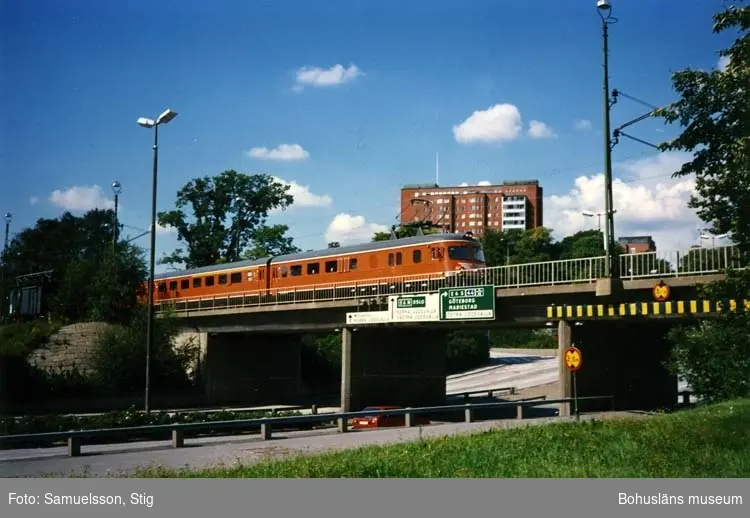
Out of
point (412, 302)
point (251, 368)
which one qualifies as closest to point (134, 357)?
point (251, 368)

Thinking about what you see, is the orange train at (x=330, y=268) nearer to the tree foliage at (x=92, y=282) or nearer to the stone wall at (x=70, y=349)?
the tree foliage at (x=92, y=282)

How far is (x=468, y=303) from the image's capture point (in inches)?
1331

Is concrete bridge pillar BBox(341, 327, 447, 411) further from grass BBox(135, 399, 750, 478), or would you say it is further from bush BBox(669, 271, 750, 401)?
grass BBox(135, 399, 750, 478)

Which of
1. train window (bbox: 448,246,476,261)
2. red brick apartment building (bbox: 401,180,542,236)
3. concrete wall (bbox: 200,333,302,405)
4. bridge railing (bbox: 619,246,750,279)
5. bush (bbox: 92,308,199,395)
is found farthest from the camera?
red brick apartment building (bbox: 401,180,542,236)

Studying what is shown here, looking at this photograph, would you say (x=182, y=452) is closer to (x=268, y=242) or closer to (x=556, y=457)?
(x=556, y=457)

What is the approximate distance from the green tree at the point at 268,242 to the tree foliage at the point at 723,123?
5748cm

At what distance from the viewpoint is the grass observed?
11883 millimetres

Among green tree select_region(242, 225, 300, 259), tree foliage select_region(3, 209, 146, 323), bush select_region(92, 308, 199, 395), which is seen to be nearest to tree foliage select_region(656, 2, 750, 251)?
bush select_region(92, 308, 199, 395)

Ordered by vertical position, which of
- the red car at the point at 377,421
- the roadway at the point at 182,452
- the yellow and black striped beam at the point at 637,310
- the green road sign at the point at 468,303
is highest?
the green road sign at the point at 468,303

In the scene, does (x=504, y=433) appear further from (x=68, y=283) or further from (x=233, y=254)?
(x=233, y=254)

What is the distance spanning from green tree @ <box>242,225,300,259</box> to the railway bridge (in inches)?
704

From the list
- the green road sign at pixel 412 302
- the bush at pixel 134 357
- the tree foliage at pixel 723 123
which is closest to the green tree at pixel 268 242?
the bush at pixel 134 357

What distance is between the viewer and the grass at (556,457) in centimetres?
1188
